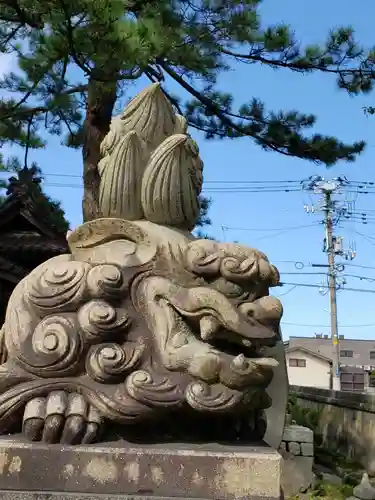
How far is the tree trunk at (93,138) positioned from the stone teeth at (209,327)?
11.4 feet

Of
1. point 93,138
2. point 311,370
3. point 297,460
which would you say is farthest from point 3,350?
point 311,370

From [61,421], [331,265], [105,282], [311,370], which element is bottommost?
[61,421]

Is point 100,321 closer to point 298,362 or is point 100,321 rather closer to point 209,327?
point 209,327

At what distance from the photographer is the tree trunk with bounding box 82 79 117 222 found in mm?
5152

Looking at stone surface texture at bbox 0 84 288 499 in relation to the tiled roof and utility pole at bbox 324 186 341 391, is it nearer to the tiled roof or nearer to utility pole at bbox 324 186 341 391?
utility pole at bbox 324 186 341 391

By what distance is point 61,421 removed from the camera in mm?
1575

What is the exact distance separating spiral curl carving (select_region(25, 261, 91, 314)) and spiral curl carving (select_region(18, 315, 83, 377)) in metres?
0.06

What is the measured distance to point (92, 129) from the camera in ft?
18.2

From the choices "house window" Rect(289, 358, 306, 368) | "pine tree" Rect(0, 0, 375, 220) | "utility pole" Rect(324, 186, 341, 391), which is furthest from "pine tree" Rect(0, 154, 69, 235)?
"house window" Rect(289, 358, 306, 368)

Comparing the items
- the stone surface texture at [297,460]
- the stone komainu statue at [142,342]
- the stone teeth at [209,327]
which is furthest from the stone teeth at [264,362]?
the stone surface texture at [297,460]

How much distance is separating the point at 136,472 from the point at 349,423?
→ 638 centimetres

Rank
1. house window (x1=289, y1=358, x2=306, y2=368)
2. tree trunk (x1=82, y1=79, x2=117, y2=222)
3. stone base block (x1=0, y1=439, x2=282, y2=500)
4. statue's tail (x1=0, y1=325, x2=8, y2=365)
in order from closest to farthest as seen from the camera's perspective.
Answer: stone base block (x1=0, y1=439, x2=282, y2=500), statue's tail (x1=0, y1=325, x2=8, y2=365), tree trunk (x1=82, y1=79, x2=117, y2=222), house window (x1=289, y1=358, x2=306, y2=368)

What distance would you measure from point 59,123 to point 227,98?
1873 millimetres

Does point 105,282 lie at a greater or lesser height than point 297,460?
greater
